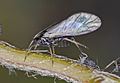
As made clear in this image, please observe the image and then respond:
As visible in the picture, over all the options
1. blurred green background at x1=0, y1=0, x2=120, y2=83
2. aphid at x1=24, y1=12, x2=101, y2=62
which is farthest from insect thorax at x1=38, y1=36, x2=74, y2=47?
blurred green background at x1=0, y1=0, x2=120, y2=83

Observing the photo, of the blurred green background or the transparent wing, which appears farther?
the blurred green background

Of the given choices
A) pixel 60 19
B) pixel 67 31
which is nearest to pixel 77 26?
pixel 67 31

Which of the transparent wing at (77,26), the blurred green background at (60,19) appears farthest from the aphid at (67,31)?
the blurred green background at (60,19)

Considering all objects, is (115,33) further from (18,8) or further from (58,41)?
(58,41)

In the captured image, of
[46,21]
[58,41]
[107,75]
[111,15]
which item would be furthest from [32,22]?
[107,75]

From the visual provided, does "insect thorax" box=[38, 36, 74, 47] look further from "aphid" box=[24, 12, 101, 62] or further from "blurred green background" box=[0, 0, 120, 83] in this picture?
"blurred green background" box=[0, 0, 120, 83]

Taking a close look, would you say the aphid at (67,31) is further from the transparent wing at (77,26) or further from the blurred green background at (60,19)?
the blurred green background at (60,19)
